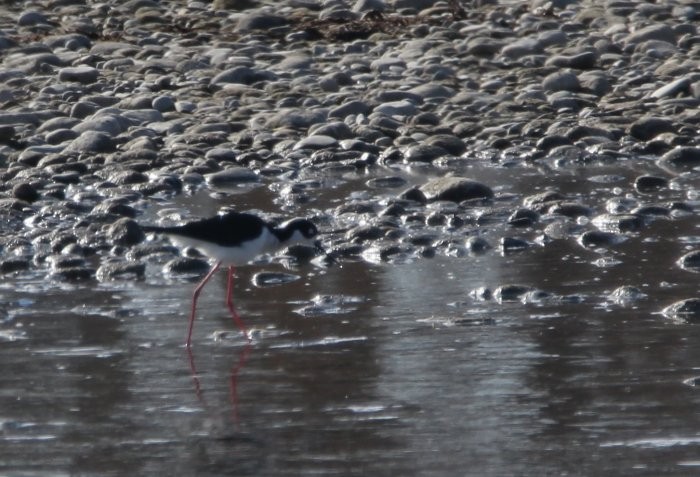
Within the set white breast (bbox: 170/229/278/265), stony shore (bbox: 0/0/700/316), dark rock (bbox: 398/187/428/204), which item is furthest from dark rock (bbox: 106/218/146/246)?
dark rock (bbox: 398/187/428/204)

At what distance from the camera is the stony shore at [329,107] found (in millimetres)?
10133

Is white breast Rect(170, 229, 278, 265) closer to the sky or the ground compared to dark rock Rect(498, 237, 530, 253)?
closer to the sky

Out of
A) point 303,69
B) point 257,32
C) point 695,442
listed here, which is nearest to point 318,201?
point 303,69

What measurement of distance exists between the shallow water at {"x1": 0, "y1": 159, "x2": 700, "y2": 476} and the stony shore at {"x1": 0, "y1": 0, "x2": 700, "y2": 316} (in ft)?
2.10

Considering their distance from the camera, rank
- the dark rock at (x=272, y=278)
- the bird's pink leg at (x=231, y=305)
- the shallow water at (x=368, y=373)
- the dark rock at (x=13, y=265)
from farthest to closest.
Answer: the dark rock at (x=13, y=265)
the dark rock at (x=272, y=278)
the bird's pink leg at (x=231, y=305)
the shallow water at (x=368, y=373)

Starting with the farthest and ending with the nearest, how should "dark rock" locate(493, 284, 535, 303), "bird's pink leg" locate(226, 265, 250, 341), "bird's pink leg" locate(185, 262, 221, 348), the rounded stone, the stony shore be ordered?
the rounded stone < the stony shore < "dark rock" locate(493, 284, 535, 303) < "bird's pink leg" locate(226, 265, 250, 341) < "bird's pink leg" locate(185, 262, 221, 348)

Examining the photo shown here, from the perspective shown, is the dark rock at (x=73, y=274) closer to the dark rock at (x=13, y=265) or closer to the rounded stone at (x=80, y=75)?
the dark rock at (x=13, y=265)

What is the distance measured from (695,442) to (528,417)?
0.73 m

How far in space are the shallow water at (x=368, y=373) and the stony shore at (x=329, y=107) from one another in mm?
639

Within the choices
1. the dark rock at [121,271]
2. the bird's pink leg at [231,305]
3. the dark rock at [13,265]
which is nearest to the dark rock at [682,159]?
the bird's pink leg at [231,305]

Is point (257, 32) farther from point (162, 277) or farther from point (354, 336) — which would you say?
point (354, 336)

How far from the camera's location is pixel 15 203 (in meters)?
10.5

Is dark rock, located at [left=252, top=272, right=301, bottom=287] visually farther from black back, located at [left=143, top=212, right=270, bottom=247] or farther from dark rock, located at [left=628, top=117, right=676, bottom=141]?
dark rock, located at [left=628, top=117, right=676, bottom=141]

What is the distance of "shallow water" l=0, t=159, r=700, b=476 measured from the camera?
5582 millimetres
